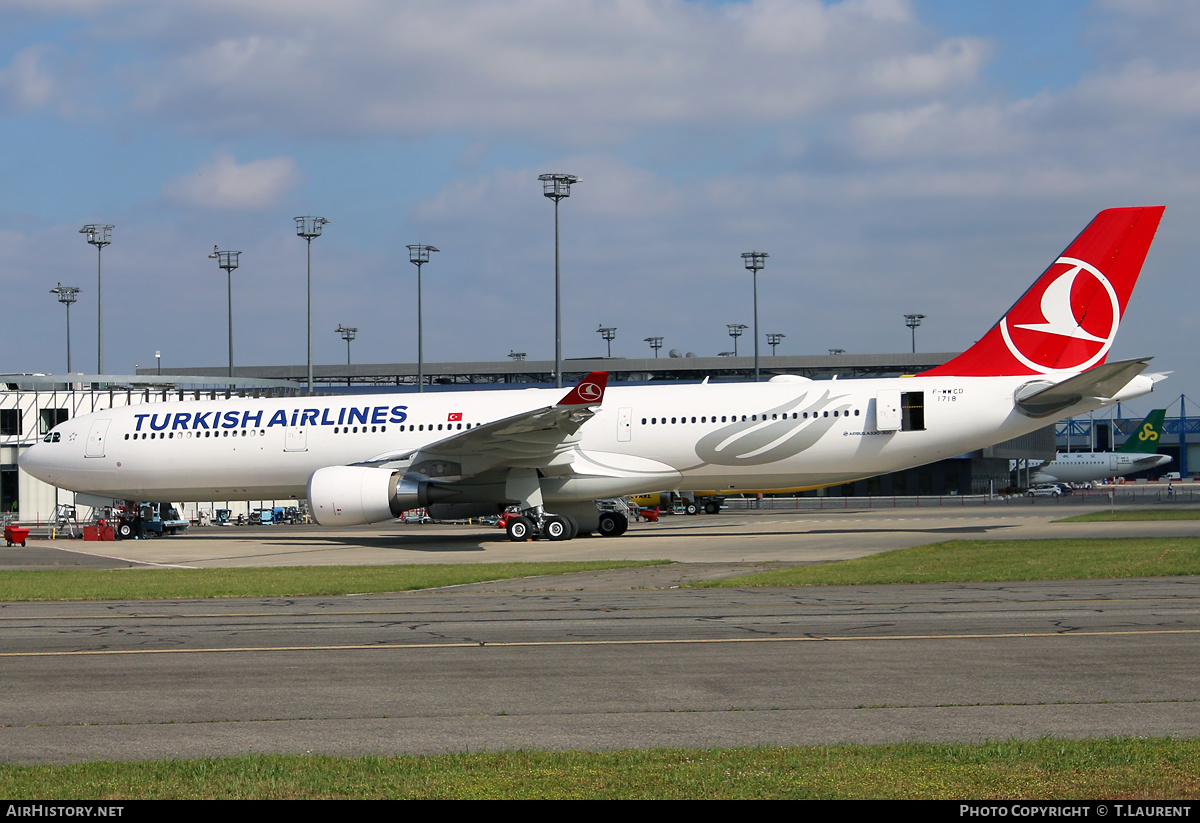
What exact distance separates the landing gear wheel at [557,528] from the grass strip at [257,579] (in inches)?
261

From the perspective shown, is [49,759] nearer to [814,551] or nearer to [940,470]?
[814,551]

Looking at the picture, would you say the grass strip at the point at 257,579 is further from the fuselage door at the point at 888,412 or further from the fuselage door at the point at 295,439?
the fuselage door at the point at 888,412

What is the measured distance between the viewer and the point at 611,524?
3033 cm

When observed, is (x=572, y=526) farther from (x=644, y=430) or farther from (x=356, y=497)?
(x=356, y=497)

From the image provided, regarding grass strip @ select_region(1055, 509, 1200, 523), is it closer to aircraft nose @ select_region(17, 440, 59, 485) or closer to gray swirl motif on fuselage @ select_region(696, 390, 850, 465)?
gray swirl motif on fuselage @ select_region(696, 390, 850, 465)

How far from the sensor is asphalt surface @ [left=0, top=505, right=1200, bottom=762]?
7.30m

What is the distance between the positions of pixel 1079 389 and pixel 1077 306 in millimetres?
2580

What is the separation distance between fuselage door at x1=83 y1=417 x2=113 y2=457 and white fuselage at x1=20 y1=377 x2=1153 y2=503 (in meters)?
0.04

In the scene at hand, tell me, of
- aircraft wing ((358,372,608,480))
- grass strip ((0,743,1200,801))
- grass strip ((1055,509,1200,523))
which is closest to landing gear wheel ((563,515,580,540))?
aircraft wing ((358,372,608,480))

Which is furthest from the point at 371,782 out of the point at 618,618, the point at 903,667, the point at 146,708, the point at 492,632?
the point at 618,618

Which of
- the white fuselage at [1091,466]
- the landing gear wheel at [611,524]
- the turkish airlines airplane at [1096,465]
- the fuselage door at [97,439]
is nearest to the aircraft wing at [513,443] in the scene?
the landing gear wheel at [611,524]

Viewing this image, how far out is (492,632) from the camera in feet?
39.6

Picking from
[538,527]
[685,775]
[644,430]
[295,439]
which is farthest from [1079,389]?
[685,775]
